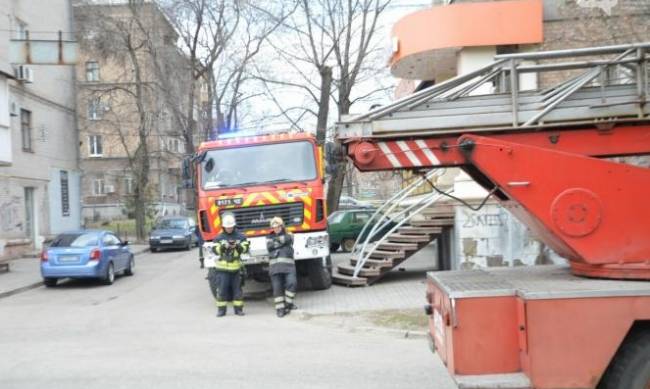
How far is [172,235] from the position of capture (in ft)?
97.0

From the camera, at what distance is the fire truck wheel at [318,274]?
1355 cm

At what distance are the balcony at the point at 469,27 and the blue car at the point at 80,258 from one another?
9145 millimetres

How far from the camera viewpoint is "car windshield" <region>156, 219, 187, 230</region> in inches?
1203

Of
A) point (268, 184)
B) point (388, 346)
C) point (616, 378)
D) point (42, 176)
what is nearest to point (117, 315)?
point (268, 184)

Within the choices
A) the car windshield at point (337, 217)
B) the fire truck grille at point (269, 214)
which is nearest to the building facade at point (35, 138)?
the car windshield at point (337, 217)

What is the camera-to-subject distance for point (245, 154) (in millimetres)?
12656

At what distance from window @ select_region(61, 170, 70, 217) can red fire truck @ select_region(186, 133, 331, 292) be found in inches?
732

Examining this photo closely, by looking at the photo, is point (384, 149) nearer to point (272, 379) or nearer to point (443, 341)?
point (443, 341)

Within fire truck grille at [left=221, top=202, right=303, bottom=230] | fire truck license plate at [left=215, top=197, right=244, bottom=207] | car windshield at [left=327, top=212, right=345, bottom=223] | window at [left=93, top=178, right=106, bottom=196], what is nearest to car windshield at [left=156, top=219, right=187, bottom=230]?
car windshield at [left=327, top=212, right=345, bottom=223]

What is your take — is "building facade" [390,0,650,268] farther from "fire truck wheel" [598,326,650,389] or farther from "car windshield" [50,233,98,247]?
"car windshield" [50,233,98,247]

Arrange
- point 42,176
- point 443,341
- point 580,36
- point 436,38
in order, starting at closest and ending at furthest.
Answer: point 443,341, point 580,36, point 436,38, point 42,176

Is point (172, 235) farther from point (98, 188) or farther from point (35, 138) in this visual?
point (98, 188)

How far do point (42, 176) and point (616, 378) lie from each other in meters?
26.1

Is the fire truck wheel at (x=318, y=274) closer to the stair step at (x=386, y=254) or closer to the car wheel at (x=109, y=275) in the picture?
the stair step at (x=386, y=254)
